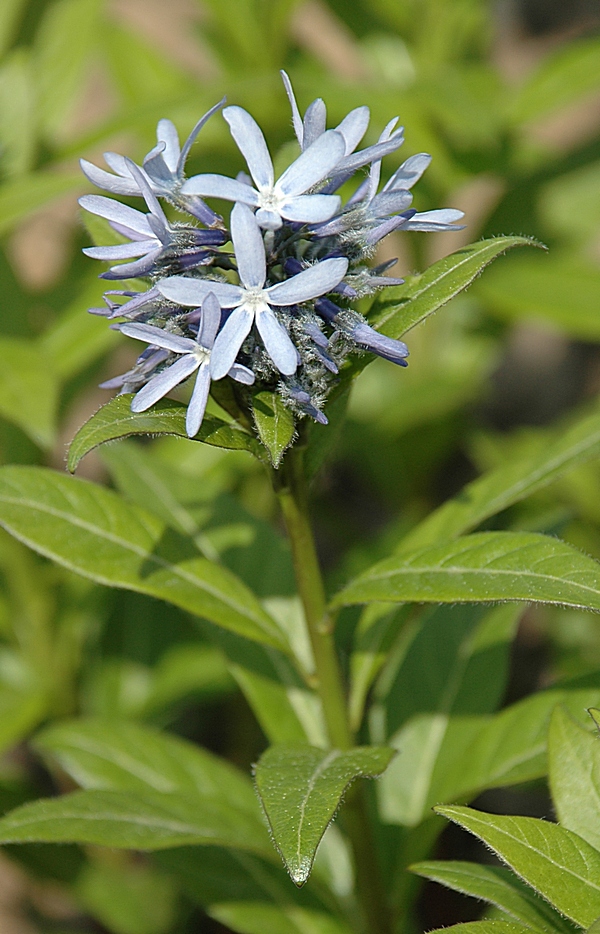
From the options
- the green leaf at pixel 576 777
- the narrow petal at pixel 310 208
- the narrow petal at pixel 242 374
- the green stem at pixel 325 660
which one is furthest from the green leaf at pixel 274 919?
the narrow petal at pixel 310 208

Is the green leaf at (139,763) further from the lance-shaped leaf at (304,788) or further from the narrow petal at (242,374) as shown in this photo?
the narrow petal at (242,374)

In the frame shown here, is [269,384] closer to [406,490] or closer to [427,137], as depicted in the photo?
[427,137]

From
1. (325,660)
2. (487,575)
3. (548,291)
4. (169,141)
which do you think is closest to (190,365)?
(169,141)

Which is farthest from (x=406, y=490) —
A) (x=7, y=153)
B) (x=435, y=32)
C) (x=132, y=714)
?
(x=7, y=153)

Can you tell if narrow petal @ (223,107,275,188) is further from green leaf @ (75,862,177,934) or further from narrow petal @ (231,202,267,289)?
green leaf @ (75,862,177,934)

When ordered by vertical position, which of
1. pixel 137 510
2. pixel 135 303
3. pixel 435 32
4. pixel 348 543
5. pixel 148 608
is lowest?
pixel 348 543

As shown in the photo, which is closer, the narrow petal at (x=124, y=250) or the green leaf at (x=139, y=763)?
the narrow petal at (x=124, y=250)

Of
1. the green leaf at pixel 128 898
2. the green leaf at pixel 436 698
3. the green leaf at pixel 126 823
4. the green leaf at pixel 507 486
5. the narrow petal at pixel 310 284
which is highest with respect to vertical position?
the narrow petal at pixel 310 284

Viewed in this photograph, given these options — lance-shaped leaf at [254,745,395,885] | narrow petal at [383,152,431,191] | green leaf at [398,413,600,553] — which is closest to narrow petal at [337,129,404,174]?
narrow petal at [383,152,431,191]
